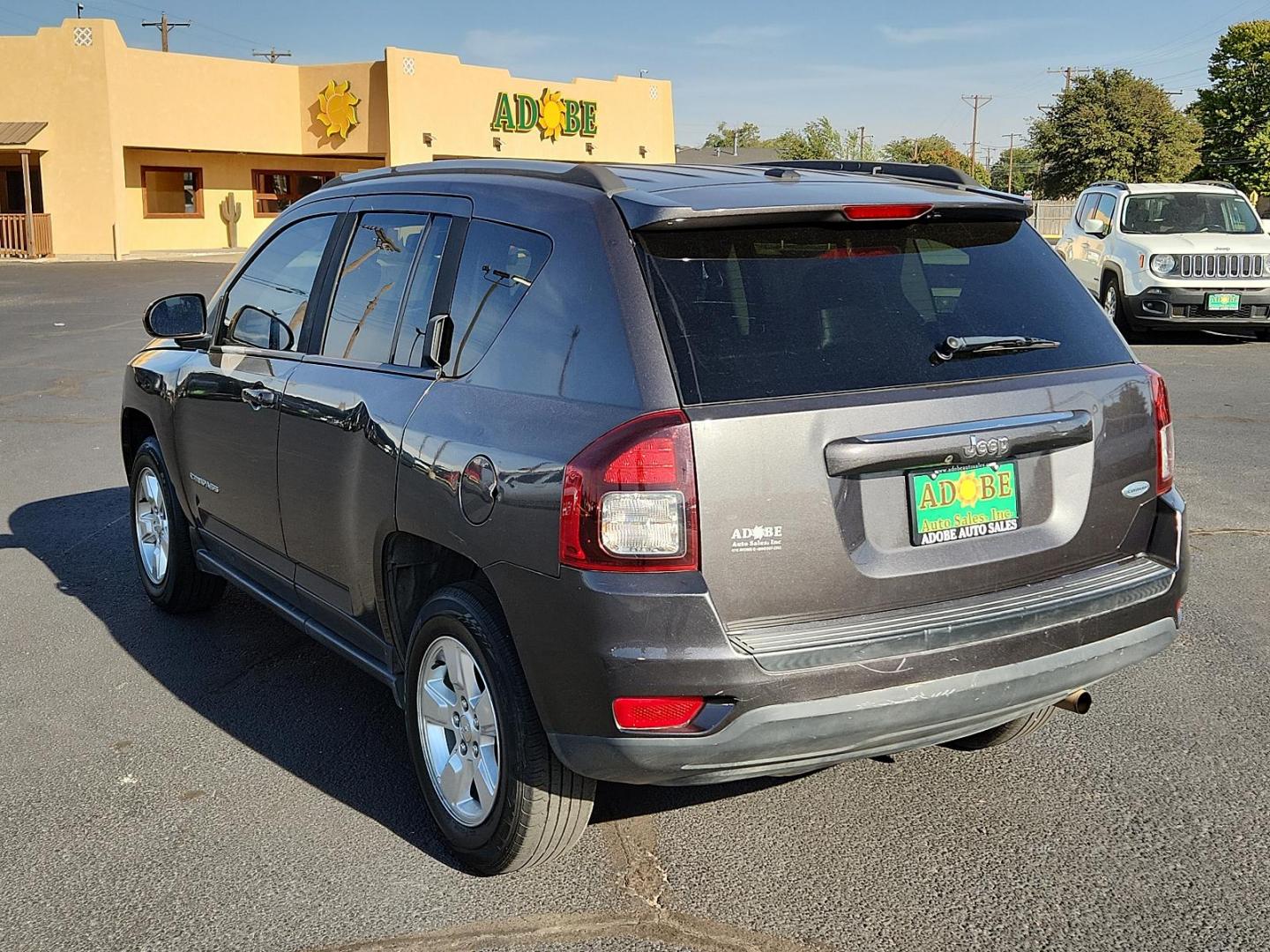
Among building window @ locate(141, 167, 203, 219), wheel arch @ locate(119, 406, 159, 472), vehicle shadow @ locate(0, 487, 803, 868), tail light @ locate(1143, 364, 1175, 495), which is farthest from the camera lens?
building window @ locate(141, 167, 203, 219)

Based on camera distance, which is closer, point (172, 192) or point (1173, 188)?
point (1173, 188)

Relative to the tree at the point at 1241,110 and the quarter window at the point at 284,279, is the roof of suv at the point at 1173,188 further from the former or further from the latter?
the tree at the point at 1241,110

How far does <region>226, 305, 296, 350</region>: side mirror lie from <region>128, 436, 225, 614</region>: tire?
87 cm

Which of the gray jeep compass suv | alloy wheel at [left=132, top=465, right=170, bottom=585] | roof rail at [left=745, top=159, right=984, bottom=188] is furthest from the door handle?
roof rail at [left=745, top=159, right=984, bottom=188]

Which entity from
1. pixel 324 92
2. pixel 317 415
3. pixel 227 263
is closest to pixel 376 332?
pixel 317 415

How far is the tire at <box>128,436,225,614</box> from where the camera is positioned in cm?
565

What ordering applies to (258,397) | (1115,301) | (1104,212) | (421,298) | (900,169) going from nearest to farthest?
(421,298) < (900,169) < (258,397) < (1115,301) < (1104,212)

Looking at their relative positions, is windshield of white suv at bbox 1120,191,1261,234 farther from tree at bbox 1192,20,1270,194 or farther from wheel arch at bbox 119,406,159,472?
tree at bbox 1192,20,1270,194

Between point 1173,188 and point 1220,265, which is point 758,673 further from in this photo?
point 1173,188

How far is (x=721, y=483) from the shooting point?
9.86 feet

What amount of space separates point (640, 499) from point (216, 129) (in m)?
39.7

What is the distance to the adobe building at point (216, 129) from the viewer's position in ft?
120

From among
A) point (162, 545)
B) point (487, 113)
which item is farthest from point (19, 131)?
point (162, 545)

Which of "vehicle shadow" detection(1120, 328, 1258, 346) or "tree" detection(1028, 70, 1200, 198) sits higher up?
"tree" detection(1028, 70, 1200, 198)
